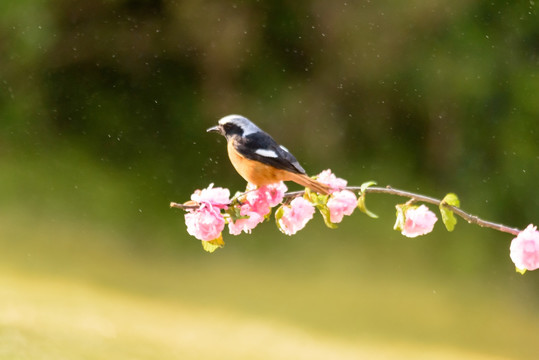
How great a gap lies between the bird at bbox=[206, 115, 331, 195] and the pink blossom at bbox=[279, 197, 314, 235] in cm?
5

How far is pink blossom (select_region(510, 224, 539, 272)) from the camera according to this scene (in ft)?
6.28

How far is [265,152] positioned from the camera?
202 centimetres

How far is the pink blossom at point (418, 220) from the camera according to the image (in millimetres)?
1957

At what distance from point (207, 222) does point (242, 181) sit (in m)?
3.76

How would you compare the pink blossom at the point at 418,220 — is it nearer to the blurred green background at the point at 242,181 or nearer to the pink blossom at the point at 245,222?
the pink blossom at the point at 245,222

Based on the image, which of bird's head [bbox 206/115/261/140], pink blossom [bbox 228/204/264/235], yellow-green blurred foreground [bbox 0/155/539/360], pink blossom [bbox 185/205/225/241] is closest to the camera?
pink blossom [bbox 185/205/225/241]

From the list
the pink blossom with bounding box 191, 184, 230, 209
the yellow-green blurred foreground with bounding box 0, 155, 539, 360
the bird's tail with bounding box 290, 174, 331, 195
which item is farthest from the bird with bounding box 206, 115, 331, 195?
the yellow-green blurred foreground with bounding box 0, 155, 539, 360

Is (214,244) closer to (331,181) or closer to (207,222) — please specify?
(207,222)

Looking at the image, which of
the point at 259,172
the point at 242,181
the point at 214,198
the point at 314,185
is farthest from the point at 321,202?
the point at 242,181

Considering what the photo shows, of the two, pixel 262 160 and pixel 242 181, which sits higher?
pixel 242 181

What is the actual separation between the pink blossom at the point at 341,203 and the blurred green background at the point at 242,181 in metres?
1.92

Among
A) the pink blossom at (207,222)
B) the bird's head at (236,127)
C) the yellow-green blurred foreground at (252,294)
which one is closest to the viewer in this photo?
the pink blossom at (207,222)

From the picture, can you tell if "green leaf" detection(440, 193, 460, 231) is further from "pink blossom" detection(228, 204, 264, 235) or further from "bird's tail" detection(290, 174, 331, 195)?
"pink blossom" detection(228, 204, 264, 235)

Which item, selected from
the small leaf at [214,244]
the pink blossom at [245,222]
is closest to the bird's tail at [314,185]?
the pink blossom at [245,222]
